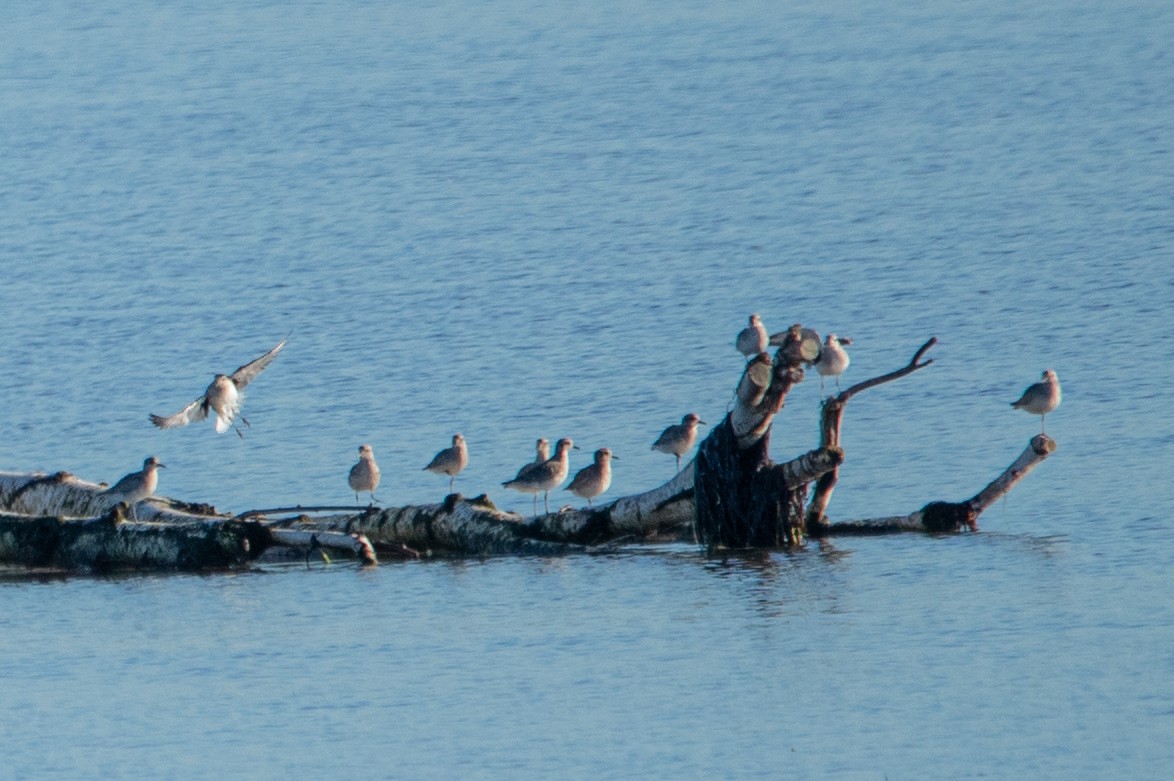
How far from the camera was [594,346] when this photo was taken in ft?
83.9

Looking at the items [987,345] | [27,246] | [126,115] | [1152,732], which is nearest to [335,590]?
[1152,732]

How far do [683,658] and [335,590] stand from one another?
2940 millimetres

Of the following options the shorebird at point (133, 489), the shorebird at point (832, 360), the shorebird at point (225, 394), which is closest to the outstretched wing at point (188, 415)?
the shorebird at point (225, 394)

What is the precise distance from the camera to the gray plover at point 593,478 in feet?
53.6

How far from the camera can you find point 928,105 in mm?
43188

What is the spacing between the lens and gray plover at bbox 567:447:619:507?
16328 mm

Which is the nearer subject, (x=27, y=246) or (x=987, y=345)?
(x=987, y=345)

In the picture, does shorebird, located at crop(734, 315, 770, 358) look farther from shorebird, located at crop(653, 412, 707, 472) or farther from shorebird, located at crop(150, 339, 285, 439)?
shorebird, located at crop(150, 339, 285, 439)

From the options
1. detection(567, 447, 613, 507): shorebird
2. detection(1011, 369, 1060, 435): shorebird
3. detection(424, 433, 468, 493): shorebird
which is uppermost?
detection(1011, 369, 1060, 435): shorebird

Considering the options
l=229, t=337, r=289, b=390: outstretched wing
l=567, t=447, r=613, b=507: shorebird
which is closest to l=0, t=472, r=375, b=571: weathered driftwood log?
l=229, t=337, r=289, b=390: outstretched wing

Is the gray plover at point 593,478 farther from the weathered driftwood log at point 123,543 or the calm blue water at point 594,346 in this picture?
the weathered driftwood log at point 123,543

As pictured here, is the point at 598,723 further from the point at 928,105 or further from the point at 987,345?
the point at 928,105

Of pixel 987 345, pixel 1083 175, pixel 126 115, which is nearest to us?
pixel 987 345

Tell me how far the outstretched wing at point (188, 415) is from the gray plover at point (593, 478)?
108 inches
